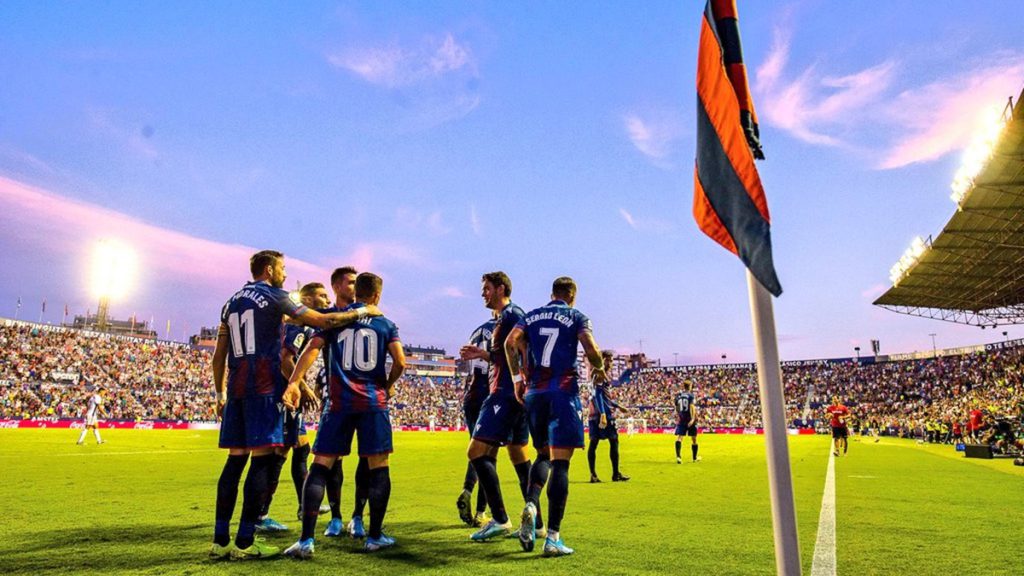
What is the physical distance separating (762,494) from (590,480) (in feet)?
10.8

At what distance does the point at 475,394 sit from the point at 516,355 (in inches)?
70.3

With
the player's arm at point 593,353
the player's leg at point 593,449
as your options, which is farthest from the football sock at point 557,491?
the player's leg at point 593,449

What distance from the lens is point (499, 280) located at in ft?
21.2

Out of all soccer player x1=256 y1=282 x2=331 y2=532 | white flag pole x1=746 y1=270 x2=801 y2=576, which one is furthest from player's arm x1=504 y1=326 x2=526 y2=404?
white flag pole x1=746 y1=270 x2=801 y2=576

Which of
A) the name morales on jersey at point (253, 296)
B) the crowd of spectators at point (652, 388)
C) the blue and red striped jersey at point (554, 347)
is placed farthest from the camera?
the crowd of spectators at point (652, 388)

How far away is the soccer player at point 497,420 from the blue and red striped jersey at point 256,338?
183cm

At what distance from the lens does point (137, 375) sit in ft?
176

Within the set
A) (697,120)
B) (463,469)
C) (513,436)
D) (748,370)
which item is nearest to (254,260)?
(513,436)

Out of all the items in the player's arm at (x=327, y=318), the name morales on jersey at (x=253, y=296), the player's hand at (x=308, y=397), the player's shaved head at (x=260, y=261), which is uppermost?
the player's shaved head at (x=260, y=261)

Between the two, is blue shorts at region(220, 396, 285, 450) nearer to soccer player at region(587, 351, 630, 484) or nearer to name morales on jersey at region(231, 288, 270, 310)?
→ name morales on jersey at region(231, 288, 270, 310)

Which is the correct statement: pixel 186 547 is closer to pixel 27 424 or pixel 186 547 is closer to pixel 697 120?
pixel 697 120

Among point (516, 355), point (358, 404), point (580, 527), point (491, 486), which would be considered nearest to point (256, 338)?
point (358, 404)

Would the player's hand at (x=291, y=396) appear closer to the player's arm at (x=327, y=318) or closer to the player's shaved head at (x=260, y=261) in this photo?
the player's arm at (x=327, y=318)

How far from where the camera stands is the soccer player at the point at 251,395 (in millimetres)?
5004
